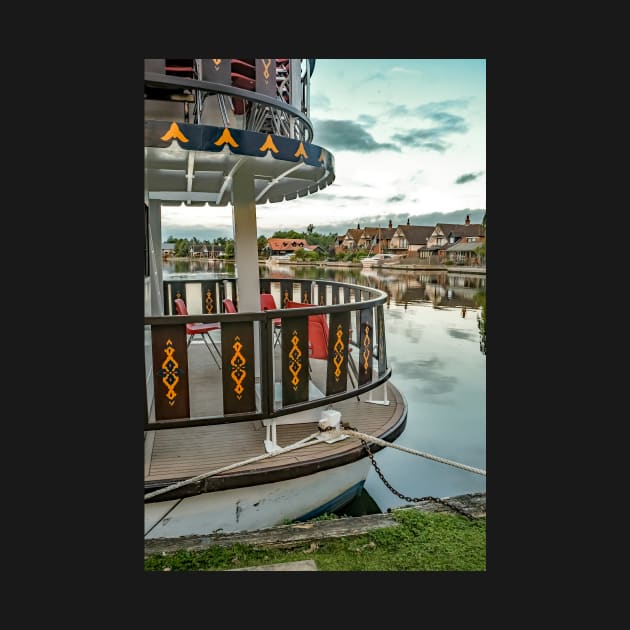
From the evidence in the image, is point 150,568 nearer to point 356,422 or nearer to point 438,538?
point 438,538

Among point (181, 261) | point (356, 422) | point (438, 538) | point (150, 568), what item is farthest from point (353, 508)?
point (181, 261)

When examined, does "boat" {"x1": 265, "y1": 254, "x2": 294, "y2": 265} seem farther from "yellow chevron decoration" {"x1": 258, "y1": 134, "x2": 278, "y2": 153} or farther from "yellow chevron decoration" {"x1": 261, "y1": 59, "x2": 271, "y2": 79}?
"yellow chevron decoration" {"x1": 258, "y1": 134, "x2": 278, "y2": 153}

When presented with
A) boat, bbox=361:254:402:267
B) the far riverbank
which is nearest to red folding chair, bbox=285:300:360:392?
the far riverbank

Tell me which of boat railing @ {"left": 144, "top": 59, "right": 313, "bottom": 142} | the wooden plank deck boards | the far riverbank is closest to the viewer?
the wooden plank deck boards

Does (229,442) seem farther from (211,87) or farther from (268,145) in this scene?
(211,87)

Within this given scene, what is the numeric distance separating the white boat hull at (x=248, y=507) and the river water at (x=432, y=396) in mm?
661

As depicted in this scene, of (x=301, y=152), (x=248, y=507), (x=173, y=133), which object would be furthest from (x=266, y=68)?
(x=248, y=507)

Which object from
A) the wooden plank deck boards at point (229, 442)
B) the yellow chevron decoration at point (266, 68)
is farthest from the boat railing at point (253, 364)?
the yellow chevron decoration at point (266, 68)

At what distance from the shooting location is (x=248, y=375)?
338 centimetres

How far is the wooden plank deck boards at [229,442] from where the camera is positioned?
333cm

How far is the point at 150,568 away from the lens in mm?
2797

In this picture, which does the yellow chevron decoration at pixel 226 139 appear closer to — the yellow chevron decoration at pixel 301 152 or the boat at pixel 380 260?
the yellow chevron decoration at pixel 301 152

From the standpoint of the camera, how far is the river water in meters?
5.07

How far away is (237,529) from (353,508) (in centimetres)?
145
